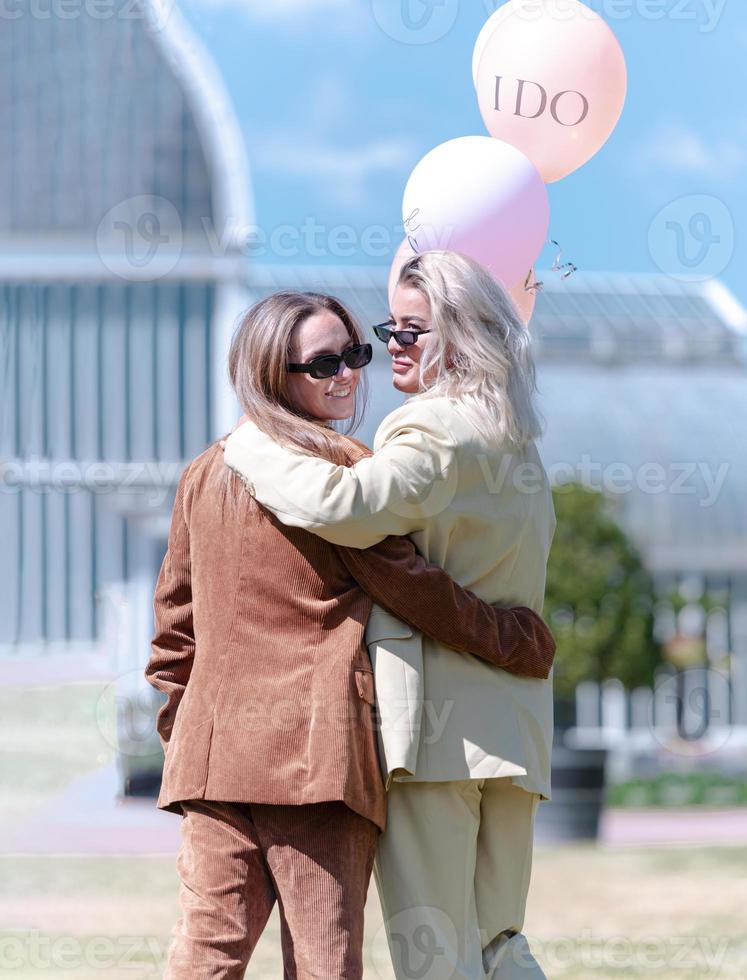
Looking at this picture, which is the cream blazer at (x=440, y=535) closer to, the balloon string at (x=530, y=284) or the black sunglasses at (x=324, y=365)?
the black sunglasses at (x=324, y=365)

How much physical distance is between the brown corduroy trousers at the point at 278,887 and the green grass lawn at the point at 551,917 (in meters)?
2.26

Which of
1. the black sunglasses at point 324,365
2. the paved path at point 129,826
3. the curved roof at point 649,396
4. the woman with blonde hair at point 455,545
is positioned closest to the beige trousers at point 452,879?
the woman with blonde hair at point 455,545

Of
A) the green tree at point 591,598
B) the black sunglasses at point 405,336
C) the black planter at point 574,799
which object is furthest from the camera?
the green tree at point 591,598

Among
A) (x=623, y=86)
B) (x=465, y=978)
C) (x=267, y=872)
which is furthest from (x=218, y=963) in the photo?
(x=623, y=86)

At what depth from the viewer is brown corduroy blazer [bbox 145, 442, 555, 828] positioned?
1.95 m

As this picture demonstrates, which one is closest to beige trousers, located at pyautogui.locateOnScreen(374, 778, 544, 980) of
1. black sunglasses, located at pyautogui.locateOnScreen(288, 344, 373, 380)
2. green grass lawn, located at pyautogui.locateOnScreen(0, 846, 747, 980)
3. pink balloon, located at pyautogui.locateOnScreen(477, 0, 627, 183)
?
black sunglasses, located at pyautogui.locateOnScreen(288, 344, 373, 380)

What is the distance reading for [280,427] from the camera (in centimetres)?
202

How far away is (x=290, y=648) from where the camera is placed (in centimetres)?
199

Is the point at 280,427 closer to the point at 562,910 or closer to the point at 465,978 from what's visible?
the point at 465,978

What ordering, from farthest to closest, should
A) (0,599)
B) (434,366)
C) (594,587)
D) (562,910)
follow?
1. (0,599)
2. (594,587)
3. (562,910)
4. (434,366)

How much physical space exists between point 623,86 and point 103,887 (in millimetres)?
4536

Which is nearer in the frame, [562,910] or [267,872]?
[267,872]

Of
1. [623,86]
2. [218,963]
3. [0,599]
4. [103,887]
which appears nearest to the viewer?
[218,963]

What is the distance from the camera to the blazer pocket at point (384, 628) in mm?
2006
